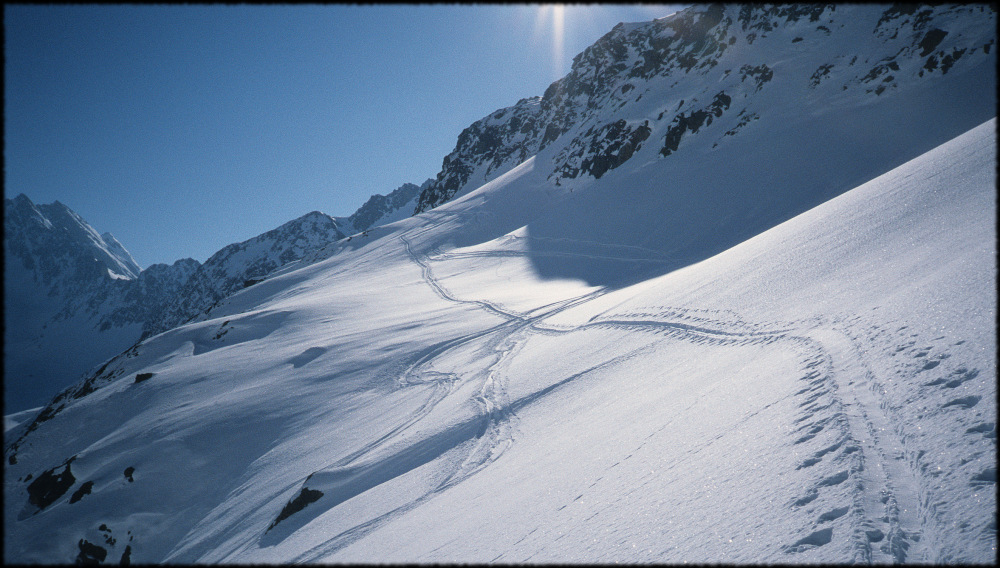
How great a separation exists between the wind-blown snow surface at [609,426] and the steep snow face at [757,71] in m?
24.3

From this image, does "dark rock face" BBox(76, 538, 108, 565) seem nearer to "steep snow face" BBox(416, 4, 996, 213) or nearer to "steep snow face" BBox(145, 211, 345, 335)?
"steep snow face" BBox(416, 4, 996, 213)

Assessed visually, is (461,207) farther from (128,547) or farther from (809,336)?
(809,336)

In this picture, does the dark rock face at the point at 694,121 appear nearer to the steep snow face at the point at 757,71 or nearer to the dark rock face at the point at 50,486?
the steep snow face at the point at 757,71

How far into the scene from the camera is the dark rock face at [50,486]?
14641 mm

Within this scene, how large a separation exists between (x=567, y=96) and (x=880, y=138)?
69.1 meters

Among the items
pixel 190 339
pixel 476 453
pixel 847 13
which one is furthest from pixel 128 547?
pixel 847 13

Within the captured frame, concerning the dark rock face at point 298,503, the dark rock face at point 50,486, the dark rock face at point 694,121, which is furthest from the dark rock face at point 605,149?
the dark rock face at point 50,486

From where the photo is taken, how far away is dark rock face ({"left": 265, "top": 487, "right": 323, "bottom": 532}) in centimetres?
951

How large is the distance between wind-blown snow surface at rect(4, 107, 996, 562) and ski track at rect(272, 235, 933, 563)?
1.1 inches

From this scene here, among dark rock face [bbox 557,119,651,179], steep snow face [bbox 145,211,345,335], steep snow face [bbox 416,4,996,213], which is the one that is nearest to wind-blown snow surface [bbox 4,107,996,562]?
steep snow face [bbox 416,4,996,213]

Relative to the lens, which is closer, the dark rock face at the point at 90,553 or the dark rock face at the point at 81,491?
the dark rock face at the point at 90,553

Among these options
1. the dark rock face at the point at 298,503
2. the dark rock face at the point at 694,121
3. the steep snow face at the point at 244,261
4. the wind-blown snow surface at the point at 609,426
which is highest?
the steep snow face at the point at 244,261

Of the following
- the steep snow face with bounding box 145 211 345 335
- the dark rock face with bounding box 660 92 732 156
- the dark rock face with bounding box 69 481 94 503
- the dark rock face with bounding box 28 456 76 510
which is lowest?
the dark rock face with bounding box 69 481 94 503

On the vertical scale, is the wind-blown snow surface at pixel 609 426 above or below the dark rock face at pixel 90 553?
above
